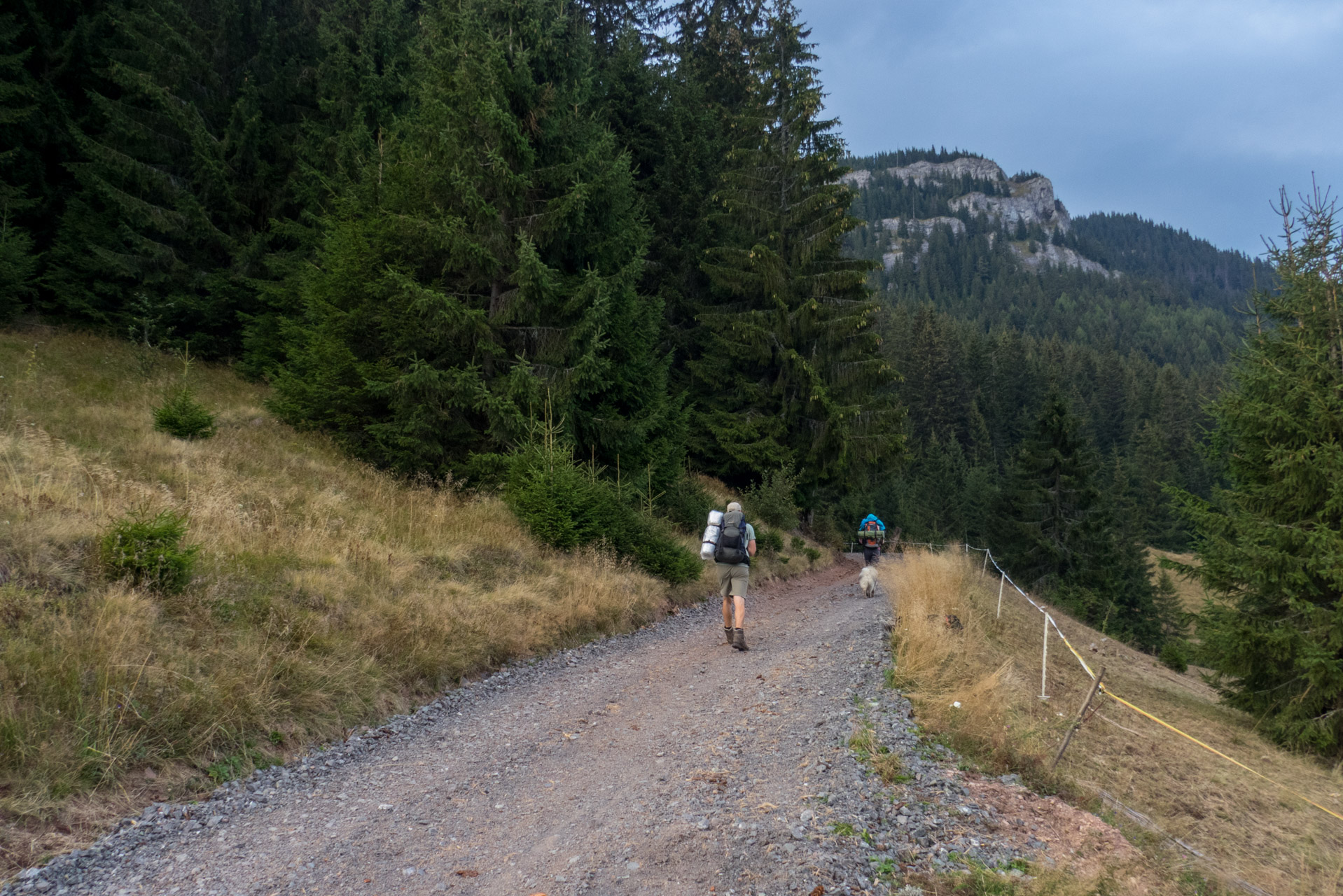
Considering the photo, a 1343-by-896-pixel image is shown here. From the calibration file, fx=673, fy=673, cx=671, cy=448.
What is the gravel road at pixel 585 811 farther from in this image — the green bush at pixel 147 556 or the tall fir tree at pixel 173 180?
the tall fir tree at pixel 173 180

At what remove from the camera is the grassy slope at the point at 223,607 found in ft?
14.4

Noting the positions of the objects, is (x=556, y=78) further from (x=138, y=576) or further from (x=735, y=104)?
(x=735, y=104)

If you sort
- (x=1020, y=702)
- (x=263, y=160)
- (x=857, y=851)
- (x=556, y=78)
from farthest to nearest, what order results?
1. (x=263, y=160)
2. (x=556, y=78)
3. (x=1020, y=702)
4. (x=857, y=851)

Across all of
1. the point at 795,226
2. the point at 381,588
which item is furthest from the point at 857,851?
the point at 795,226

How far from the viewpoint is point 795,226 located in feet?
81.2

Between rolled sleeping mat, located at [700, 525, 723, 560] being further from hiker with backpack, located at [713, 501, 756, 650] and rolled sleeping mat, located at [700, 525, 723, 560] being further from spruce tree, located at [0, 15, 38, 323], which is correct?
→ spruce tree, located at [0, 15, 38, 323]

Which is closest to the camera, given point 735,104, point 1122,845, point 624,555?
point 1122,845

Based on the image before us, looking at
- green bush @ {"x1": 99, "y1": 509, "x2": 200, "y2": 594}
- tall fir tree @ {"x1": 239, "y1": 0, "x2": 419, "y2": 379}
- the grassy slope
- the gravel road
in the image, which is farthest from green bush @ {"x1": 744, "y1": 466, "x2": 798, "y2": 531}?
green bush @ {"x1": 99, "y1": 509, "x2": 200, "y2": 594}

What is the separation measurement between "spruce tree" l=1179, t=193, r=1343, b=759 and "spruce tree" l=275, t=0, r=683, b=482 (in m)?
10.9

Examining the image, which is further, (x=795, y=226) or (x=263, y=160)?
(x=795, y=226)

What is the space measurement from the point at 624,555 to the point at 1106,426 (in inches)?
4116

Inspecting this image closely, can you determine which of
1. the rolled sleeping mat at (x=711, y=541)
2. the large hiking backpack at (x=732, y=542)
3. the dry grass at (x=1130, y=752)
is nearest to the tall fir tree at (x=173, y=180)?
the rolled sleeping mat at (x=711, y=541)

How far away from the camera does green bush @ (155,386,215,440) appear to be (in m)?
11.6

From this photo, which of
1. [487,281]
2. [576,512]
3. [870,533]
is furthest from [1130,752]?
[870,533]
